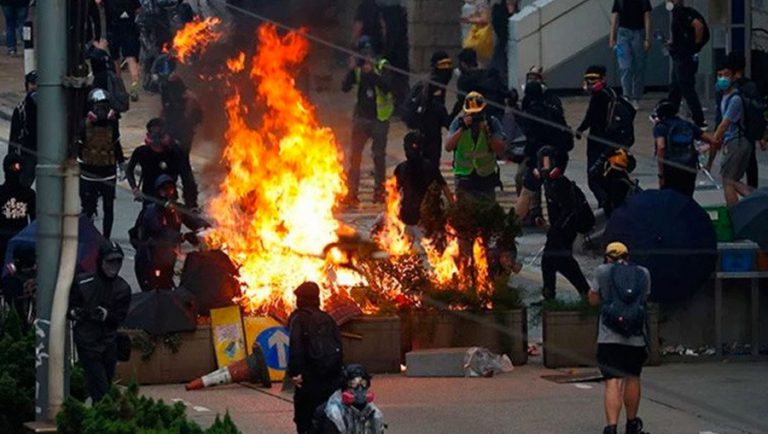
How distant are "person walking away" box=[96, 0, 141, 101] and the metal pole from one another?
18.2m

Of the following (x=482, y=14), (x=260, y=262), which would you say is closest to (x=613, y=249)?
(x=260, y=262)

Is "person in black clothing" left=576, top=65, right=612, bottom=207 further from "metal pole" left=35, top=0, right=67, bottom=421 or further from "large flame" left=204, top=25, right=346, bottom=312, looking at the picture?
"metal pole" left=35, top=0, right=67, bottom=421

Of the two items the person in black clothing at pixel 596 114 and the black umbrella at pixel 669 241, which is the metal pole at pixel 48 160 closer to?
the black umbrella at pixel 669 241

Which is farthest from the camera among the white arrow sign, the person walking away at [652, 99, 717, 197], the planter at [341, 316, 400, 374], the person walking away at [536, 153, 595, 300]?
the person walking away at [652, 99, 717, 197]

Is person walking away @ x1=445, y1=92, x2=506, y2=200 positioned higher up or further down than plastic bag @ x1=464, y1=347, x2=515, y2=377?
higher up

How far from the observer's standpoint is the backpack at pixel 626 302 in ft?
47.0

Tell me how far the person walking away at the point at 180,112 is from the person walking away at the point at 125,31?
25.3 ft

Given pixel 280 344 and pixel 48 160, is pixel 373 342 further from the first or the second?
pixel 48 160

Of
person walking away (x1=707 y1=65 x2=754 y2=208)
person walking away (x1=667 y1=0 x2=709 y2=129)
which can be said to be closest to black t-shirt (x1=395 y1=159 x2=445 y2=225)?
person walking away (x1=707 y1=65 x2=754 y2=208)

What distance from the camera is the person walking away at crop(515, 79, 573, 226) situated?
2148 cm

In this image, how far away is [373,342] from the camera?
54.2 feet

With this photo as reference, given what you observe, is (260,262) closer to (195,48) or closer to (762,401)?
(762,401)

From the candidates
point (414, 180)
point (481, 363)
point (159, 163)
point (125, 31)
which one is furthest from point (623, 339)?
point (125, 31)

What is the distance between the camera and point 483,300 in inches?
667
